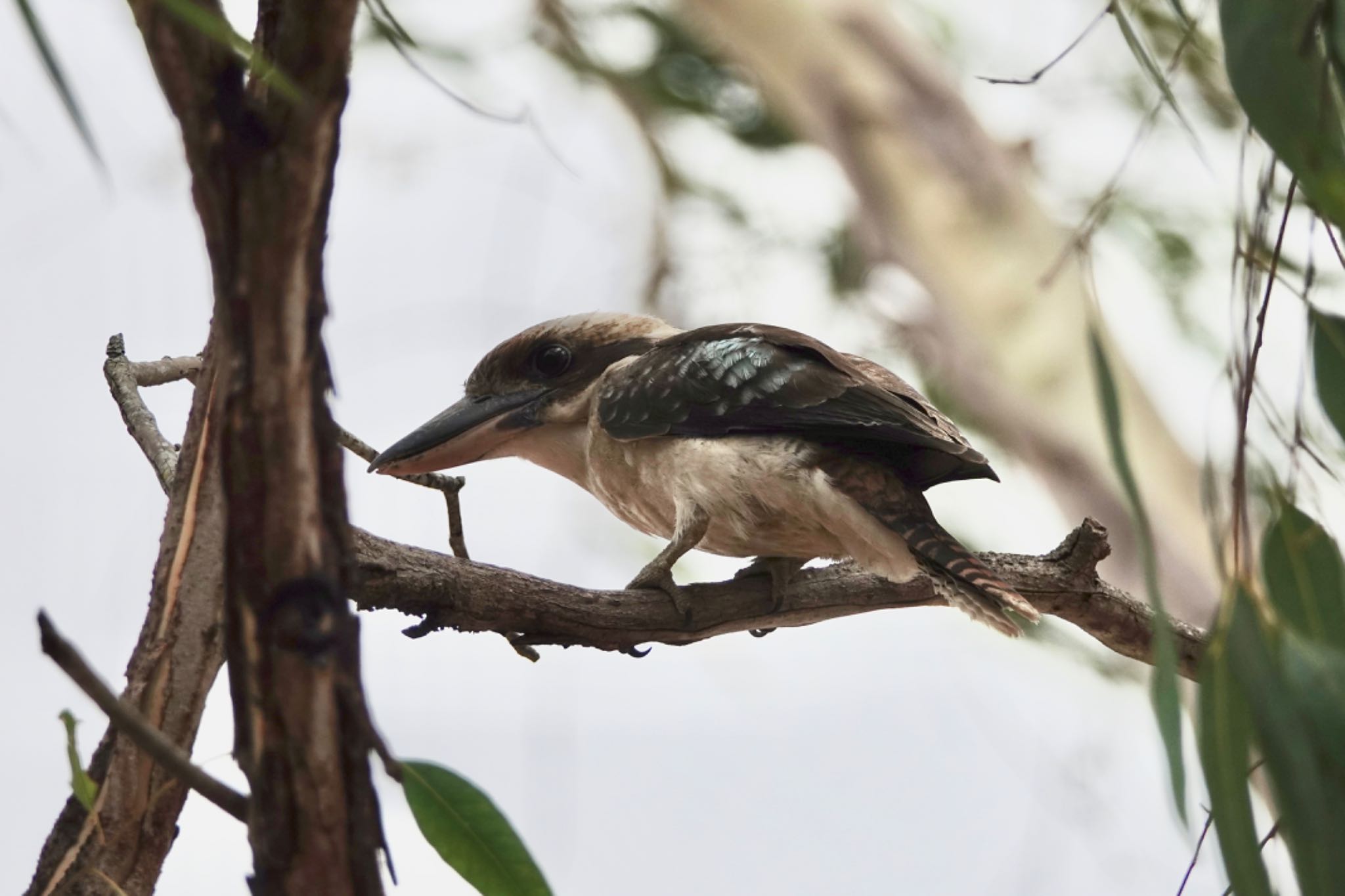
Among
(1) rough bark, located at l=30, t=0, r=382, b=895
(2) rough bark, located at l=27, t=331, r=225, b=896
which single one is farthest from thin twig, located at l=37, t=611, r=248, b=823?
(2) rough bark, located at l=27, t=331, r=225, b=896

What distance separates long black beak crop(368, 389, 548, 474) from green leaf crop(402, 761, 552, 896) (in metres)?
0.91

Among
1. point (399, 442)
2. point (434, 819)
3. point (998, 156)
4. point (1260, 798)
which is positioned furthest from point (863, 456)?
point (998, 156)

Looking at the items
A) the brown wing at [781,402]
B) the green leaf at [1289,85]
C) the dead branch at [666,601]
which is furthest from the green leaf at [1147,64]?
the brown wing at [781,402]

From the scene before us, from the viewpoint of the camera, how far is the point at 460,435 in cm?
189

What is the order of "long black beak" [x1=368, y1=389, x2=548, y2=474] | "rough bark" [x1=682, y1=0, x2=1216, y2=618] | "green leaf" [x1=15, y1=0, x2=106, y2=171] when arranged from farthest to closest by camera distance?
"rough bark" [x1=682, y1=0, x2=1216, y2=618] < "long black beak" [x1=368, y1=389, x2=548, y2=474] < "green leaf" [x1=15, y1=0, x2=106, y2=171]

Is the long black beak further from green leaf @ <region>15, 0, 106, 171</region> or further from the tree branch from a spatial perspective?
green leaf @ <region>15, 0, 106, 171</region>

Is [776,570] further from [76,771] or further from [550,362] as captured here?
[76,771]

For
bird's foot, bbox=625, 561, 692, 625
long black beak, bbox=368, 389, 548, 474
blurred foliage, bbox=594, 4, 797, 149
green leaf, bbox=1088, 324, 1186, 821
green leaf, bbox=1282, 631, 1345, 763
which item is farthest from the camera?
blurred foliage, bbox=594, 4, 797, 149

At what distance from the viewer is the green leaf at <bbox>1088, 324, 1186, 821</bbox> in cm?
81

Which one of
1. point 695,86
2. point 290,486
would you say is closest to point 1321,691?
point 290,486

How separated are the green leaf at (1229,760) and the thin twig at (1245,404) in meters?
0.05

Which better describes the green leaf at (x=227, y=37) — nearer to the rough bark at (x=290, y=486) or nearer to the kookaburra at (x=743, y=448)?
the rough bark at (x=290, y=486)

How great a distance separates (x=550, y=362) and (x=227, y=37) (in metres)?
1.41

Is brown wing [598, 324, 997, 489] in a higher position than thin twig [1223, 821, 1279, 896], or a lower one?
higher
